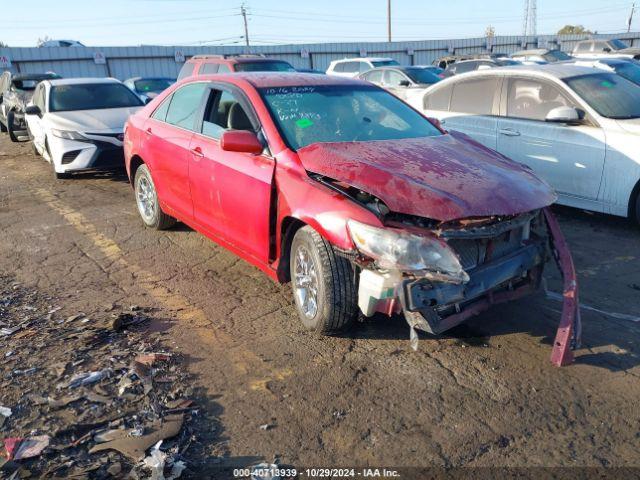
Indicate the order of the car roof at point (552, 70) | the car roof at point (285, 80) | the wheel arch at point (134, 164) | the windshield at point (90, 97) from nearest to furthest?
the car roof at point (285, 80)
the wheel arch at point (134, 164)
the car roof at point (552, 70)
the windshield at point (90, 97)

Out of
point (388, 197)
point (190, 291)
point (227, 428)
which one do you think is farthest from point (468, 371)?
point (190, 291)

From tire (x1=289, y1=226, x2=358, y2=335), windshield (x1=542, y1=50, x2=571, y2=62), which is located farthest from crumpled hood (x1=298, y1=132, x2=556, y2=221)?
windshield (x1=542, y1=50, x2=571, y2=62)

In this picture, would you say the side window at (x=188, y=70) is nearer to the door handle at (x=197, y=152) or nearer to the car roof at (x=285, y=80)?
the car roof at (x=285, y=80)

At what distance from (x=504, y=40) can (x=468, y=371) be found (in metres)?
37.2

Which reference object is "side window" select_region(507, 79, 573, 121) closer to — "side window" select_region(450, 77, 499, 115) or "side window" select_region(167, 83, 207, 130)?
"side window" select_region(450, 77, 499, 115)

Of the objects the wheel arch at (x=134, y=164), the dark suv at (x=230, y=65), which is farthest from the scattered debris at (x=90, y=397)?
the dark suv at (x=230, y=65)

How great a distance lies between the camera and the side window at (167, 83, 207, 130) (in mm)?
5113

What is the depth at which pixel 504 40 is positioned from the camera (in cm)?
3619

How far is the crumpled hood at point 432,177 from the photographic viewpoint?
3.34 metres

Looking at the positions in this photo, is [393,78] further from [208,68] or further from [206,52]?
[206,52]

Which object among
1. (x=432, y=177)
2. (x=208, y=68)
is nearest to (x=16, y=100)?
(x=208, y=68)

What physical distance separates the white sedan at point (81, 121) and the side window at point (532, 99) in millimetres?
5979

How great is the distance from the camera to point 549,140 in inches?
247

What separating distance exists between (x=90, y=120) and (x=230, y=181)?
19.3 ft
